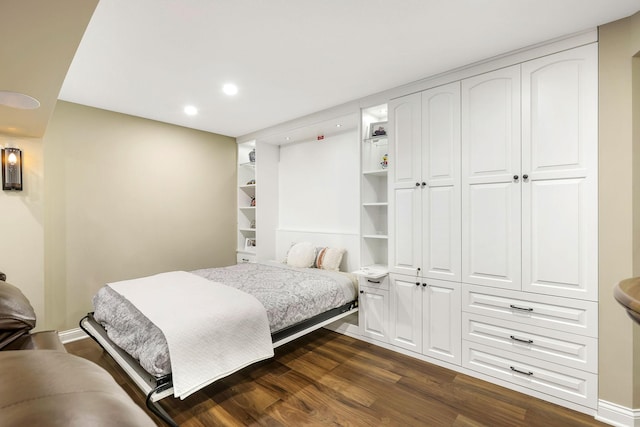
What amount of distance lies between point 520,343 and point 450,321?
1.68 ft

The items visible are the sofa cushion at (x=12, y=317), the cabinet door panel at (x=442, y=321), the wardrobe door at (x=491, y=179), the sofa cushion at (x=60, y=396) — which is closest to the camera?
the sofa cushion at (x=60, y=396)

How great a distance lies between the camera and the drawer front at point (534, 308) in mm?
2006

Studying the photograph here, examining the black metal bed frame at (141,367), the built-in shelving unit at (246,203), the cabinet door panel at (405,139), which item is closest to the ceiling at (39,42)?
the black metal bed frame at (141,367)

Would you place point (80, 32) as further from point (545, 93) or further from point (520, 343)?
point (520, 343)

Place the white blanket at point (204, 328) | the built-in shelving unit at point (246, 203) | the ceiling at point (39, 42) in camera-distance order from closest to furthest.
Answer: the ceiling at point (39, 42) < the white blanket at point (204, 328) < the built-in shelving unit at point (246, 203)

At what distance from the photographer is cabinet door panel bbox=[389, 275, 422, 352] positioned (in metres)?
2.77

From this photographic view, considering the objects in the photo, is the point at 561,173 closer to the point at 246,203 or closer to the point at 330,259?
the point at 330,259

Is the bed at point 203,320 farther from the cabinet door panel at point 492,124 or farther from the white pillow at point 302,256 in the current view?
the cabinet door panel at point 492,124

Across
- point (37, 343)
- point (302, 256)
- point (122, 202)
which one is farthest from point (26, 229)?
point (302, 256)

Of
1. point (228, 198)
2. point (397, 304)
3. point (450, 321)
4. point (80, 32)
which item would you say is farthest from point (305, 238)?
point (80, 32)

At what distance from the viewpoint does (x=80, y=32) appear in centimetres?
116

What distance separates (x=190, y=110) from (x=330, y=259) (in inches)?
97.6

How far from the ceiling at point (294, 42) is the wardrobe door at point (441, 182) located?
0.32m

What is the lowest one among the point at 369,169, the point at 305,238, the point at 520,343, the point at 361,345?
the point at 361,345
